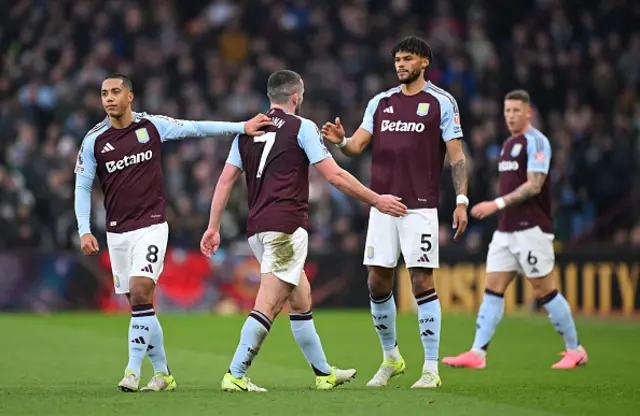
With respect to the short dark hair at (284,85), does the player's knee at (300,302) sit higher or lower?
lower

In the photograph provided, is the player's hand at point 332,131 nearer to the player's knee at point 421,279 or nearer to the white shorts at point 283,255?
the white shorts at point 283,255

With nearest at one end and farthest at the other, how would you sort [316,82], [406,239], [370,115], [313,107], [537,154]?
[406,239] < [370,115] < [537,154] < [313,107] < [316,82]

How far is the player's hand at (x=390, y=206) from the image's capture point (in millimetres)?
9180

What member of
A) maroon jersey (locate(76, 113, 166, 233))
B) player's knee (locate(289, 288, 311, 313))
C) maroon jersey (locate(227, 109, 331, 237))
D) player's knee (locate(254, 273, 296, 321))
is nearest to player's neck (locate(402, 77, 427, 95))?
maroon jersey (locate(227, 109, 331, 237))

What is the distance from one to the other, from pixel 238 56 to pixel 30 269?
6.98 meters

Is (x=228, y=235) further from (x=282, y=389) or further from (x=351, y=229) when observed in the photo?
(x=282, y=389)

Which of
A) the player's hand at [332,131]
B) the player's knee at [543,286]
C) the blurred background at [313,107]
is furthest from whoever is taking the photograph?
the blurred background at [313,107]

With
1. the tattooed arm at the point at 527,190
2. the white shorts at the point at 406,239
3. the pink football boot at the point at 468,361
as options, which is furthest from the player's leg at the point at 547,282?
the white shorts at the point at 406,239

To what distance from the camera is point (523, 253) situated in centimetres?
1233

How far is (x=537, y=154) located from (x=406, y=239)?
9.34 ft

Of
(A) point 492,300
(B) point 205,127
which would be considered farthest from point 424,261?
(A) point 492,300

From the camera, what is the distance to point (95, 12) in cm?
2498

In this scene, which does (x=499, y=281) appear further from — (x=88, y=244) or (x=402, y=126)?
(x=88, y=244)

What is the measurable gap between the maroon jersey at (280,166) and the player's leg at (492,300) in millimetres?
3318
